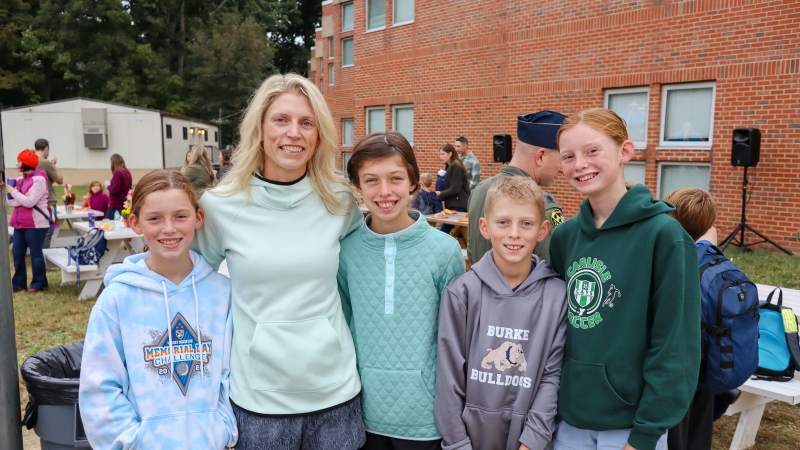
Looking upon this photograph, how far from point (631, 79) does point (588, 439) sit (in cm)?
984

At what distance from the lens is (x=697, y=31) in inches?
380

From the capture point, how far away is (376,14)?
53.5 feet

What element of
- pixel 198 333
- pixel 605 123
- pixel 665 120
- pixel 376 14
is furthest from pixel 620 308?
pixel 376 14

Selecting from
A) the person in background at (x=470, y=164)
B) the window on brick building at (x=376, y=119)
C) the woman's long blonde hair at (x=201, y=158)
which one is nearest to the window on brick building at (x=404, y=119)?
the window on brick building at (x=376, y=119)

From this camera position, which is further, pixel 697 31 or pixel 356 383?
pixel 697 31

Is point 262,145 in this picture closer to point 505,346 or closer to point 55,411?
point 505,346

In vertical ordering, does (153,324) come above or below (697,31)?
below

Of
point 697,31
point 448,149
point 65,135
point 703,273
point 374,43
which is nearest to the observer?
point 703,273

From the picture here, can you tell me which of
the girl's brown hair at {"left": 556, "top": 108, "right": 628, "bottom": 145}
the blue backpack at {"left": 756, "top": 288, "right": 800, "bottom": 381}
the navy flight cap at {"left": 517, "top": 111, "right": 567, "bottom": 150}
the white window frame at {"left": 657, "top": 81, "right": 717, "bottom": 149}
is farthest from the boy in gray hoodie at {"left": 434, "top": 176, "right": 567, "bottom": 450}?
the white window frame at {"left": 657, "top": 81, "right": 717, "bottom": 149}

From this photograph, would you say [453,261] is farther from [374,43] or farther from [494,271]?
[374,43]

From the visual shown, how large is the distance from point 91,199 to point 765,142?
12.1 metres

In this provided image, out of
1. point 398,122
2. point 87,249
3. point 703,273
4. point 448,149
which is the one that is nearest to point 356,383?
point 703,273

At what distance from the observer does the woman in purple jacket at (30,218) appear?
7.70 metres

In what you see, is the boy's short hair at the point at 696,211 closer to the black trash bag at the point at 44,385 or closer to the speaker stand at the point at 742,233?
the black trash bag at the point at 44,385
